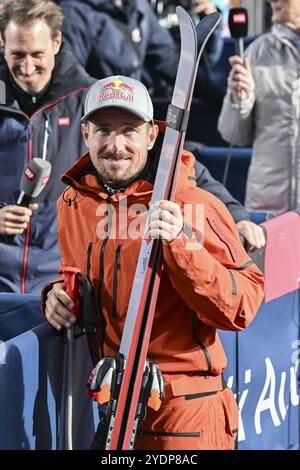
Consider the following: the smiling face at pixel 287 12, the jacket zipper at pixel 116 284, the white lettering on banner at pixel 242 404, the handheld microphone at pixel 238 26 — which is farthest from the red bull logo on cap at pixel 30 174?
the smiling face at pixel 287 12

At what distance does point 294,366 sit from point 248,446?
0.53 metres

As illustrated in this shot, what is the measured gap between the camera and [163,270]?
4.16m

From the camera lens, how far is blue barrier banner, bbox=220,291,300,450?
5.56 metres

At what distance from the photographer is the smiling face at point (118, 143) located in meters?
4.13

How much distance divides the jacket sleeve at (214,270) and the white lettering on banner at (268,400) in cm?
163

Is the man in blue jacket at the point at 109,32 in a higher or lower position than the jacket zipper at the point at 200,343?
higher

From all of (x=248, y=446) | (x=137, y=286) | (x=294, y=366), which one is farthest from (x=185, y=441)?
(x=294, y=366)

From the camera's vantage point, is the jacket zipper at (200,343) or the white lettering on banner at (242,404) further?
the white lettering on banner at (242,404)

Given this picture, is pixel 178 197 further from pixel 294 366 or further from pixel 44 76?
pixel 294 366

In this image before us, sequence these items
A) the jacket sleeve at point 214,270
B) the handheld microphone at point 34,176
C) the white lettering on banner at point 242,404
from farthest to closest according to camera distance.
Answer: the white lettering on banner at point 242,404 → the handheld microphone at point 34,176 → the jacket sleeve at point 214,270

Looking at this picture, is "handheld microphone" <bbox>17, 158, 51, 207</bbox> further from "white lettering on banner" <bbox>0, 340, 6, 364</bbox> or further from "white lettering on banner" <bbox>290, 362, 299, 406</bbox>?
"white lettering on banner" <bbox>290, 362, 299, 406</bbox>

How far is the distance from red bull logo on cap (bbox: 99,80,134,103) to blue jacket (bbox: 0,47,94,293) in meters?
1.44

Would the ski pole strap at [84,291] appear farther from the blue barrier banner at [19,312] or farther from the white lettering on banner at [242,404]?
the white lettering on banner at [242,404]

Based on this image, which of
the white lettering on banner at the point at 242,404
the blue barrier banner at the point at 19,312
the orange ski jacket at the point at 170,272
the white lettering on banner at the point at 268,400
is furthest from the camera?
the white lettering on banner at the point at 268,400
